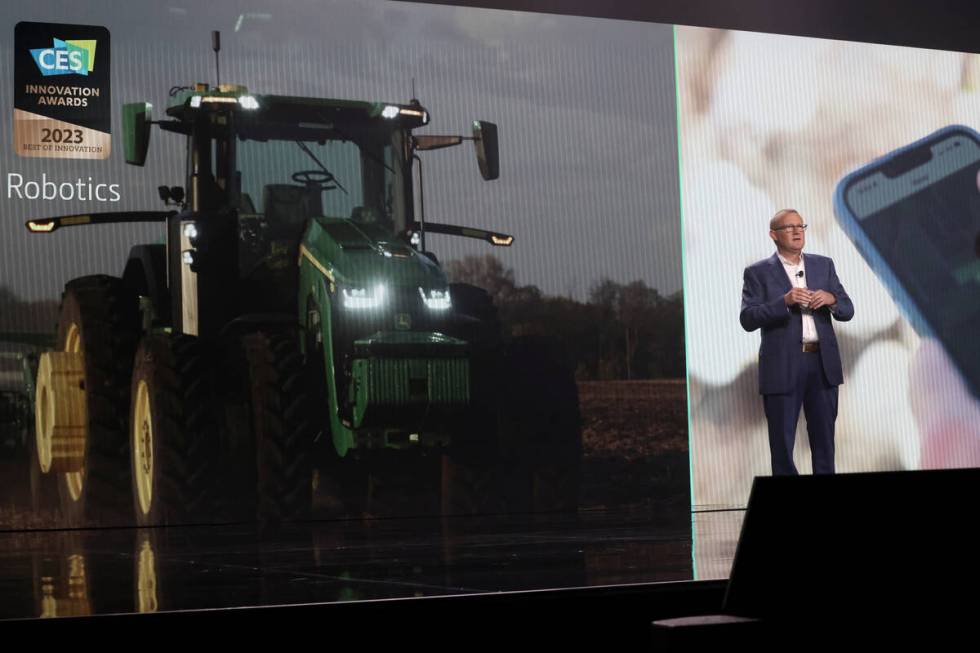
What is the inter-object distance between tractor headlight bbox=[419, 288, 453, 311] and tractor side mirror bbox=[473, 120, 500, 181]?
0.54m

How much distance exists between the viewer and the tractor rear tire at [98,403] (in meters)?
4.42

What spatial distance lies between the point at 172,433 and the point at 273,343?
47cm

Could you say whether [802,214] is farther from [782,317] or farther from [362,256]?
[362,256]

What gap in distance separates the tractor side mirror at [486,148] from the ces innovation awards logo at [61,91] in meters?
1.38

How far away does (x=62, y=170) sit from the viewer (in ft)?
14.6

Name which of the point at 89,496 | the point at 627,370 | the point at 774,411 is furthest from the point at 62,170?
the point at 774,411

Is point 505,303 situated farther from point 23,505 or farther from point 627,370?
point 23,505

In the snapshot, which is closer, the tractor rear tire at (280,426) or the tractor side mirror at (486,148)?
the tractor rear tire at (280,426)

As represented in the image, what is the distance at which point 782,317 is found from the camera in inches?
191

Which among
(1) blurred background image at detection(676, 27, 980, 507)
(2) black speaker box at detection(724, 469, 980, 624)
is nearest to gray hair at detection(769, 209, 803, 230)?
(1) blurred background image at detection(676, 27, 980, 507)

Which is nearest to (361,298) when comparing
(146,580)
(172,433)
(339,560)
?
(172,433)

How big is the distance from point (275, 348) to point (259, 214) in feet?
1.73

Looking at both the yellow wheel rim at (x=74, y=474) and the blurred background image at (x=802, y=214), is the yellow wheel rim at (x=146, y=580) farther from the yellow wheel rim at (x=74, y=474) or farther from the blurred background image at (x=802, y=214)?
the blurred background image at (x=802, y=214)

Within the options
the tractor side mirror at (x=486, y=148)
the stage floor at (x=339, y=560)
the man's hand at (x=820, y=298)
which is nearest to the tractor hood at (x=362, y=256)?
the tractor side mirror at (x=486, y=148)
